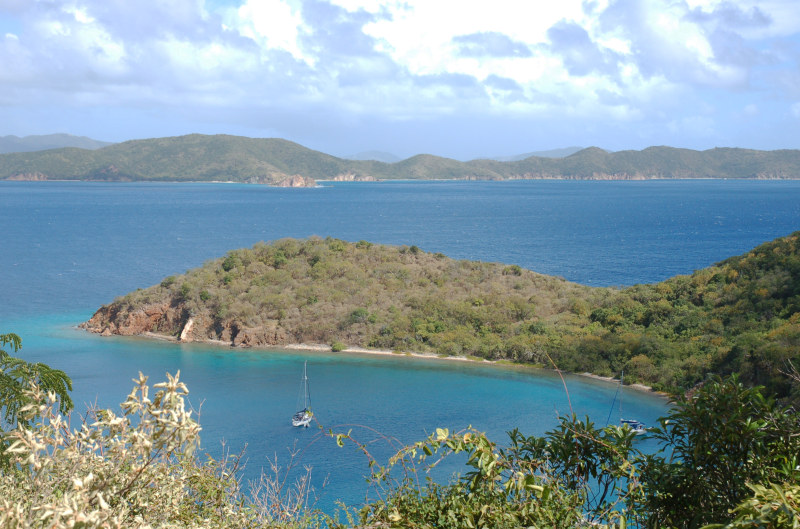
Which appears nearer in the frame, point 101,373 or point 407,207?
point 101,373

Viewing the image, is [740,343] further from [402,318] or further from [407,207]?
[407,207]

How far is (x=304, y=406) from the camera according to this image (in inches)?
1005

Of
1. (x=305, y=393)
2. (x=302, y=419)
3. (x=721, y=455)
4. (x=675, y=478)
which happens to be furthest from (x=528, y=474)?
(x=305, y=393)

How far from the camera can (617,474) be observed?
5.85 m

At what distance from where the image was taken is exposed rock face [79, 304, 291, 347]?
3598 centimetres

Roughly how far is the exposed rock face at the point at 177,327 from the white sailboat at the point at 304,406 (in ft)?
15.8

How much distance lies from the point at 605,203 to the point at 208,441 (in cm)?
12738

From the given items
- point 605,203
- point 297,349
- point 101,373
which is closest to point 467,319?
point 297,349

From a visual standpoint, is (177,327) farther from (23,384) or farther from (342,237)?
(342,237)

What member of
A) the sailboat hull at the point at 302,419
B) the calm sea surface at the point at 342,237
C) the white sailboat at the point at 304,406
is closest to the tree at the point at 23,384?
the calm sea surface at the point at 342,237

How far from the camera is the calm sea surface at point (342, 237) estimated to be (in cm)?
2383

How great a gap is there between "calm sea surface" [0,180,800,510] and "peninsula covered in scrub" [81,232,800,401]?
2.03 m

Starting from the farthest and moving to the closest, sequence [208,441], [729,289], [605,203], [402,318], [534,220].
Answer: [605,203], [534,220], [402,318], [729,289], [208,441]

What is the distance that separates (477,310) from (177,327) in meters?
17.6
